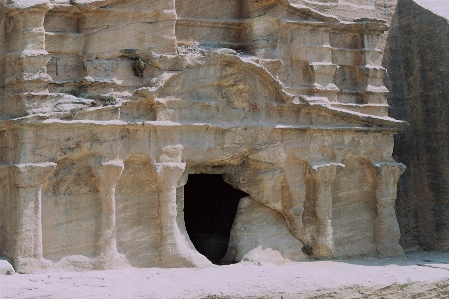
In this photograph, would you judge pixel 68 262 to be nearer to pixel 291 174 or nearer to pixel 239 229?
pixel 239 229

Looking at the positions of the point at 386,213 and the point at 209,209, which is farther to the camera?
the point at 209,209

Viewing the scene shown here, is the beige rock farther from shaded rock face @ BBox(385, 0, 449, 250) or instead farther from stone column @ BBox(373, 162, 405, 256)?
shaded rock face @ BBox(385, 0, 449, 250)

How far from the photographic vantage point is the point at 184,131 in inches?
557

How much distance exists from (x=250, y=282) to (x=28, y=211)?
3621mm

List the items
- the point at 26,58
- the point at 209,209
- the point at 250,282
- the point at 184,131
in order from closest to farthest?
the point at 250,282 < the point at 26,58 < the point at 184,131 < the point at 209,209

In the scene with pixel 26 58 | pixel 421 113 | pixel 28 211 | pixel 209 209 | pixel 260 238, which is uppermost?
pixel 26 58

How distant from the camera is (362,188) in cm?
1625

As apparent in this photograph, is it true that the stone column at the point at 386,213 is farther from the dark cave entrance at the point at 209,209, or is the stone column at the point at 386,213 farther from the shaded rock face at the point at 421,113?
the dark cave entrance at the point at 209,209

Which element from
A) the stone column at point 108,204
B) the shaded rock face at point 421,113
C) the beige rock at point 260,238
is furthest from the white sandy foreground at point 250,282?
the shaded rock face at point 421,113

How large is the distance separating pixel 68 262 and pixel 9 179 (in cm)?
162

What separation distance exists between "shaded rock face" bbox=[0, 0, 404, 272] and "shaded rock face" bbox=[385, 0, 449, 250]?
1254 millimetres

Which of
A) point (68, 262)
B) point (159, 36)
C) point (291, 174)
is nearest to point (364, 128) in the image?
point (291, 174)

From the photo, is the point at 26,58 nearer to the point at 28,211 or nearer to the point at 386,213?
the point at 28,211

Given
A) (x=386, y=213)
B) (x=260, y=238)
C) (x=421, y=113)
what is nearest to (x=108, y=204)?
(x=260, y=238)
